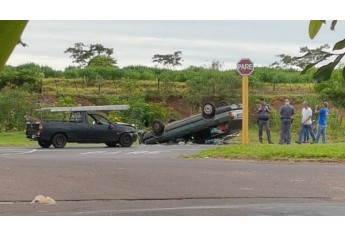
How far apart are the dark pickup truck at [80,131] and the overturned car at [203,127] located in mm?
641

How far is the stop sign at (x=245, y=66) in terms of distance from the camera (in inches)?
451

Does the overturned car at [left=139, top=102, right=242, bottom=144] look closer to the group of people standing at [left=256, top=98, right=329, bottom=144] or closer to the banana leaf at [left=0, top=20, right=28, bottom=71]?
the group of people standing at [left=256, top=98, right=329, bottom=144]

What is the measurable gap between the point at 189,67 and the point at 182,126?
12.2 feet

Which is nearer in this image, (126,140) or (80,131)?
(80,131)

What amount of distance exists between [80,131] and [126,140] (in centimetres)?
95

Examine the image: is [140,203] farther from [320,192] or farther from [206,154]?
[206,154]

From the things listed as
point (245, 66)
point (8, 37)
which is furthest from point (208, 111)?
point (8, 37)

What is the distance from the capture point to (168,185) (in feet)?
24.3

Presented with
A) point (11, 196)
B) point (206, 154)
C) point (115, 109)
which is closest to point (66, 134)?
point (115, 109)

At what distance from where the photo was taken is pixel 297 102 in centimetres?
1630

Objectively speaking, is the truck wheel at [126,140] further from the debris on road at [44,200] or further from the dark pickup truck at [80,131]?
the debris on road at [44,200]

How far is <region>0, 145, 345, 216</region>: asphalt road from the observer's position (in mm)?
5672

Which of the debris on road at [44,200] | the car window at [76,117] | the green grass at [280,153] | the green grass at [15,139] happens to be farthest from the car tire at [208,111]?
the debris on road at [44,200]

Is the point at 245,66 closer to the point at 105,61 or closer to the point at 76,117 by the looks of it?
the point at 76,117
